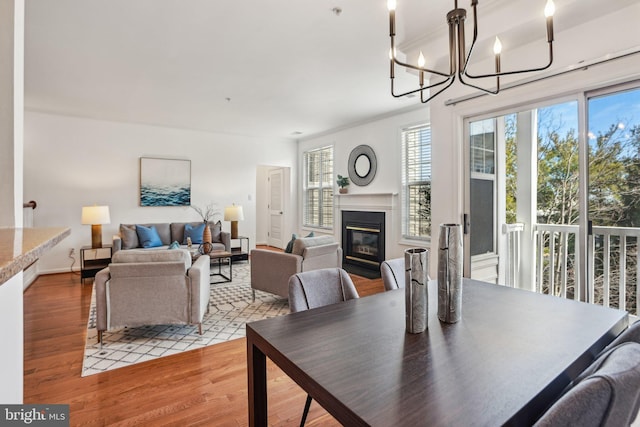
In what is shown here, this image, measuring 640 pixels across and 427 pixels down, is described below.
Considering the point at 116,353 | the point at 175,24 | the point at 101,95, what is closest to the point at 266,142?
the point at 101,95

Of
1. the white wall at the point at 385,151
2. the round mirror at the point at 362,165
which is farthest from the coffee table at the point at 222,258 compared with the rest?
the round mirror at the point at 362,165

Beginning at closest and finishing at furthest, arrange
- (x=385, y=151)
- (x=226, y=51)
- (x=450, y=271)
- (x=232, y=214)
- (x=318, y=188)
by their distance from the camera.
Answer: (x=450, y=271) < (x=226, y=51) < (x=385, y=151) < (x=232, y=214) < (x=318, y=188)

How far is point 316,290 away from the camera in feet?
5.76

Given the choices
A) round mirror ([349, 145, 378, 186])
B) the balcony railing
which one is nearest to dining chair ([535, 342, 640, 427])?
the balcony railing

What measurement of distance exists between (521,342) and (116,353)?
2.81m

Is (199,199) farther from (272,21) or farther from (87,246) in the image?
(272,21)

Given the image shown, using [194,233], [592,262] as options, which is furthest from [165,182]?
[592,262]

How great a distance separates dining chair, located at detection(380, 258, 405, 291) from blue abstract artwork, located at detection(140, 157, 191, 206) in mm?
5302

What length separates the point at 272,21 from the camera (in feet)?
8.65

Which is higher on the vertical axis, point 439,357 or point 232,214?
point 232,214

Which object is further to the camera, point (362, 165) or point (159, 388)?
point (362, 165)

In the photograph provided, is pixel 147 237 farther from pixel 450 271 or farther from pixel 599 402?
pixel 599 402

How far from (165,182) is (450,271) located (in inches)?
237

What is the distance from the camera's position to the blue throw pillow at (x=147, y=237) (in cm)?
530
